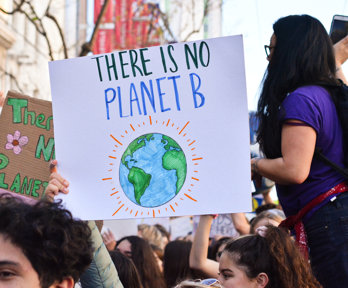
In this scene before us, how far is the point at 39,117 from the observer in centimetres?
375

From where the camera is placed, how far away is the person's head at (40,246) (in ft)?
7.14

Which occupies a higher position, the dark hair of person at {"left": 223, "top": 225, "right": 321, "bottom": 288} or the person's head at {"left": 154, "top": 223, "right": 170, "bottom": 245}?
the dark hair of person at {"left": 223, "top": 225, "right": 321, "bottom": 288}

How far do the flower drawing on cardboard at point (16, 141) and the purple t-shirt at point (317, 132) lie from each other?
1320 millimetres

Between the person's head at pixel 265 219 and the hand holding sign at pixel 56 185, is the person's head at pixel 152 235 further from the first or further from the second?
the hand holding sign at pixel 56 185

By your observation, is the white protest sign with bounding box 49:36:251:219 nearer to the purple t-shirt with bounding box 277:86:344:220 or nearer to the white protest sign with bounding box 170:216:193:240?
the purple t-shirt with bounding box 277:86:344:220

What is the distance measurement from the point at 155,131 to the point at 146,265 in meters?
2.54

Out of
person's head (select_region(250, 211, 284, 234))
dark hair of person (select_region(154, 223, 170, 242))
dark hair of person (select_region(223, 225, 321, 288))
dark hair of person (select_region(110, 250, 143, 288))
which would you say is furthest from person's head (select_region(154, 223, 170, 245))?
dark hair of person (select_region(223, 225, 321, 288))

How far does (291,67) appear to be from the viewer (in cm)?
319

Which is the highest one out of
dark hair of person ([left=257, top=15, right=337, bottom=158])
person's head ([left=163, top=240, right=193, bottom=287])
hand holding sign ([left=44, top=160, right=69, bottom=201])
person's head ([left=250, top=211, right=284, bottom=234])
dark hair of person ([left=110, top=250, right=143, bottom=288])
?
dark hair of person ([left=257, top=15, right=337, bottom=158])

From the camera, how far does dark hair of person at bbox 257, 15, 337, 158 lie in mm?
3182

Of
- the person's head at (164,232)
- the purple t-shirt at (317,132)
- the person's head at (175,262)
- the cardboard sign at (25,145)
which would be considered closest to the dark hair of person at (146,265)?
the person's head at (175,262)

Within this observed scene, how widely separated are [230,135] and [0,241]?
126cm

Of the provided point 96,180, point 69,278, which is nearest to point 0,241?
point 69,278

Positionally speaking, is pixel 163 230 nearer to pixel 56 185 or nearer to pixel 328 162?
pixel 56 185
